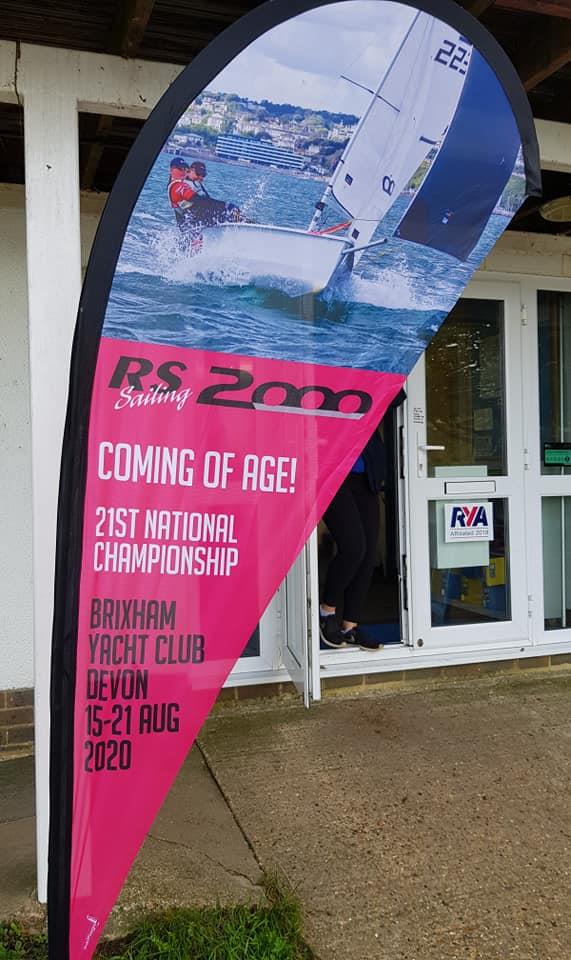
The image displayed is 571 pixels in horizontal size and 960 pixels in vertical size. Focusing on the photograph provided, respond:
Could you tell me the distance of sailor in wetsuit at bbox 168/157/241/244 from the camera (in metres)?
1.89

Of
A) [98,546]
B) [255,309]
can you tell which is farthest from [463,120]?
[98,546]

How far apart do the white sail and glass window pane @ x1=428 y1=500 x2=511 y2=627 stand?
105 inches

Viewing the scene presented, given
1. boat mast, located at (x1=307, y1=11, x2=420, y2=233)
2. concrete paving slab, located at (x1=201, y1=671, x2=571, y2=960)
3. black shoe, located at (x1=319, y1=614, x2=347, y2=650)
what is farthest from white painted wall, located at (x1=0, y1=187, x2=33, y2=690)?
boat mast, located at (x1=307, y1=11, x2=420, y2=233)

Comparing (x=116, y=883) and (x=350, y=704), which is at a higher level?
(x=116, y=883)

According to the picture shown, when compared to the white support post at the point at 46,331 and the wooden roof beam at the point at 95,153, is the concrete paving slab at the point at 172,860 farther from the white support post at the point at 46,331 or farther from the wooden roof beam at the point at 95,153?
the wooden roof beam at the point at 95,153

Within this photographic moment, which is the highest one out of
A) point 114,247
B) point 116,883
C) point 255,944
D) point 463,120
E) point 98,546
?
point 463,120

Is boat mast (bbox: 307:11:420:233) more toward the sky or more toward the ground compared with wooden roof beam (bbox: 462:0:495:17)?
more toward the ground

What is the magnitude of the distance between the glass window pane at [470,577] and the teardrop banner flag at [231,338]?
2.59 metres

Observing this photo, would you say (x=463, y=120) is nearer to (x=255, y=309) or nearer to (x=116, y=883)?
(x=255, y=309)

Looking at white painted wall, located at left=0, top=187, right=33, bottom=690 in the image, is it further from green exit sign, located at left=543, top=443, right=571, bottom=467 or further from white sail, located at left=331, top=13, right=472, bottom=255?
green exit sign, located at left=543, top=443, right=571, bottom=467

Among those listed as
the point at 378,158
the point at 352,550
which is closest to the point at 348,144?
the point at 378,158

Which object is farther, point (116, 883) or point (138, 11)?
point (138, 11)

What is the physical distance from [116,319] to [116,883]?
4.47 ft

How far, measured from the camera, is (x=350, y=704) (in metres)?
4.19
